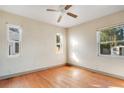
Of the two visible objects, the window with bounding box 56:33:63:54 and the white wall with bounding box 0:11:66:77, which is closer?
the white wall with bounding box 0:11:66:77

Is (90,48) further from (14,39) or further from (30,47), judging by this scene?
(14,39)

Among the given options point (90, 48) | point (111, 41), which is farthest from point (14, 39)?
point (111, 41)

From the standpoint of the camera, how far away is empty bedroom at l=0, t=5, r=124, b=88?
121 inches

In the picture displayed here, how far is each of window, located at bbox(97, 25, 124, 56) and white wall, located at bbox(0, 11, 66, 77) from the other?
7.65ft

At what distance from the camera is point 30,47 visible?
4.07 meters

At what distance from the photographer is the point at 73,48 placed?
17.9ft

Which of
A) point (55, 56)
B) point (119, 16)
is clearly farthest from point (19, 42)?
point (119, 16)

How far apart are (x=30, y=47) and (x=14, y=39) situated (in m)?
0.70

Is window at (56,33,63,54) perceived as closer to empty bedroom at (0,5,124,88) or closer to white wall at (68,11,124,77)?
empty bedroom at (0,5,124,88)

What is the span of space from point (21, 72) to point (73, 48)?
2.98 metres

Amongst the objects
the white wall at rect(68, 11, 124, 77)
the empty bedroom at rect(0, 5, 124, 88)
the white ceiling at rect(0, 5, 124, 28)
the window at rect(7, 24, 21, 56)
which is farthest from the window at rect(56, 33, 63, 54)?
the window at rect(7, 24, 21, 56)

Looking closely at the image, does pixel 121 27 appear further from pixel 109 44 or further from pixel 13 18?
pixel 13 18

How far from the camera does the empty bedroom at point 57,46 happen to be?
3.07m

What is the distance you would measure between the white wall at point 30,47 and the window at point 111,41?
2.33 m
